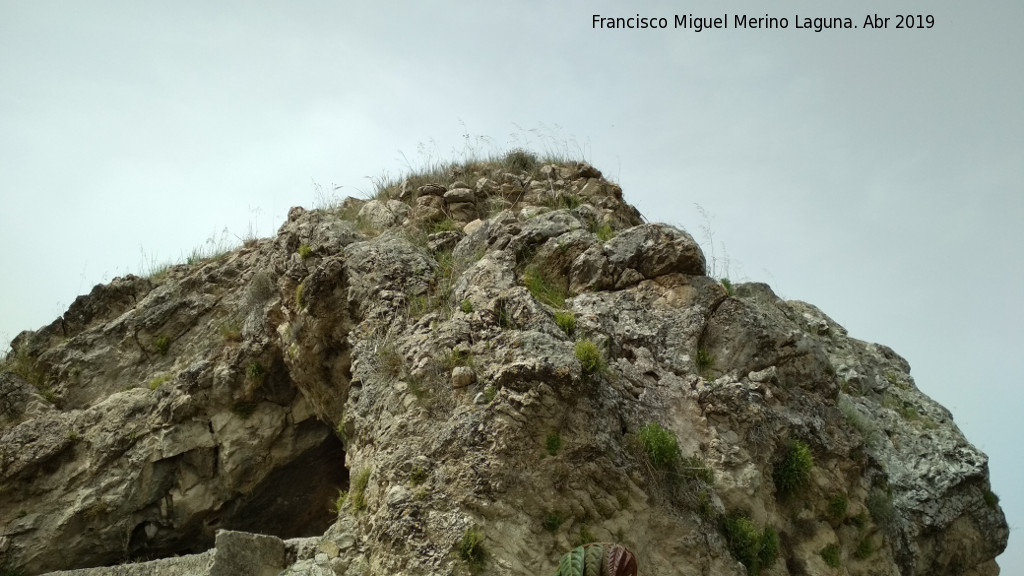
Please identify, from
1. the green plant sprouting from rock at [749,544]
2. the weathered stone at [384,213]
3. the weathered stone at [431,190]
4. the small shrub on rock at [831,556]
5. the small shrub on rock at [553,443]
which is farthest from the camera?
the weathered stone at [431,190]

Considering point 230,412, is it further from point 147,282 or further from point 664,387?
point 664,387

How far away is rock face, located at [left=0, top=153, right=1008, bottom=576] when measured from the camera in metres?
7.71

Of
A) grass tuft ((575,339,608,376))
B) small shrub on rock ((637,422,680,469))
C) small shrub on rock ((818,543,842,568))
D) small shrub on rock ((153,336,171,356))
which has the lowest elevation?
small shrub on rock ((818,543,842,568))

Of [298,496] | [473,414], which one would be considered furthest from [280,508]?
[473,414]

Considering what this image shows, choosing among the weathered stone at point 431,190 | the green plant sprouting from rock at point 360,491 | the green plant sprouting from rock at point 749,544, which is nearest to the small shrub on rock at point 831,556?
the green plant sprouting from rock at point 749,544

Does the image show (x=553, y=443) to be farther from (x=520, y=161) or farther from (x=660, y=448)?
(x=520, y=161)

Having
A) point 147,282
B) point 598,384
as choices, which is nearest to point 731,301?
point 598,384

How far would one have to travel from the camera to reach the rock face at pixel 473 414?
303 inches

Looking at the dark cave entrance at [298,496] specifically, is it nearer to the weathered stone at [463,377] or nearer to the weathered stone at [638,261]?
the weathered stone at [463,377]

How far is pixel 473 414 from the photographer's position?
7871 mm

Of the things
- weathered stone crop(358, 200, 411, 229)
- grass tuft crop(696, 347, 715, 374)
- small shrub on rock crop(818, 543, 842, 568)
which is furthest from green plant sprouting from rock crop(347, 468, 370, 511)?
weathered stone crop(358, 200, 411, 229)

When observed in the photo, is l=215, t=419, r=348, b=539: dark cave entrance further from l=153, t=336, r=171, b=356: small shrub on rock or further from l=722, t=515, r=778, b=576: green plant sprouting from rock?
l=722, t=515, r=778, b=576: green plant sprouting from rock

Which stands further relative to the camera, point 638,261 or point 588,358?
point 638,261

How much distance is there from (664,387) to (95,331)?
9531mm
